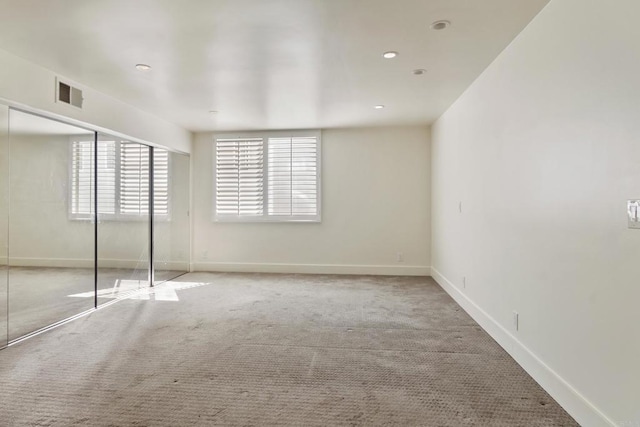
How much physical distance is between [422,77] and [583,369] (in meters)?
2.76

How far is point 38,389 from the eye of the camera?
229cm

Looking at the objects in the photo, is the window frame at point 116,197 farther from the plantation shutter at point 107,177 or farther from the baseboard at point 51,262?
the baseboard at point 51,262

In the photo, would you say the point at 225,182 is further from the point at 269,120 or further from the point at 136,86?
the point at 136,86

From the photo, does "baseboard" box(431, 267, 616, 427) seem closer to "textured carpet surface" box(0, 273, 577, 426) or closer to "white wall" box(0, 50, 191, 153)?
"textured carpet surface" box(0, 273, 577, 426)

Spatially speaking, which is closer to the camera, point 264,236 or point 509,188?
point 509,188

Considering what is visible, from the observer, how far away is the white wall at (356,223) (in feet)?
19.3

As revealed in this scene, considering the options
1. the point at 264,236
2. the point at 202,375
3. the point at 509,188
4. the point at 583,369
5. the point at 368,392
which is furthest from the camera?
the point at 264,236

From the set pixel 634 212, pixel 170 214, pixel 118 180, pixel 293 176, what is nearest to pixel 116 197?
pixel 118 180

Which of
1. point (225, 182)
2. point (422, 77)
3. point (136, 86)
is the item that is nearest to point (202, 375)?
point (136, 86)

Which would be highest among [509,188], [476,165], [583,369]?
[476,165]

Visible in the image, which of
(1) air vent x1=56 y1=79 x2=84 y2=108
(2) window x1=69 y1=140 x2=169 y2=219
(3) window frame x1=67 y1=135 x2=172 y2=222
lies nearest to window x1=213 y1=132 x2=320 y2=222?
(3) window frame x1=67 y1=135 x2=172 y2=222

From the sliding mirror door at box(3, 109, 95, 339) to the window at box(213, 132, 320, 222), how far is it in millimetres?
2480

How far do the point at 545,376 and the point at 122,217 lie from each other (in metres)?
4.61

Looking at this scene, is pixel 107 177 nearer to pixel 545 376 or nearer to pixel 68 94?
pixel 68 94
